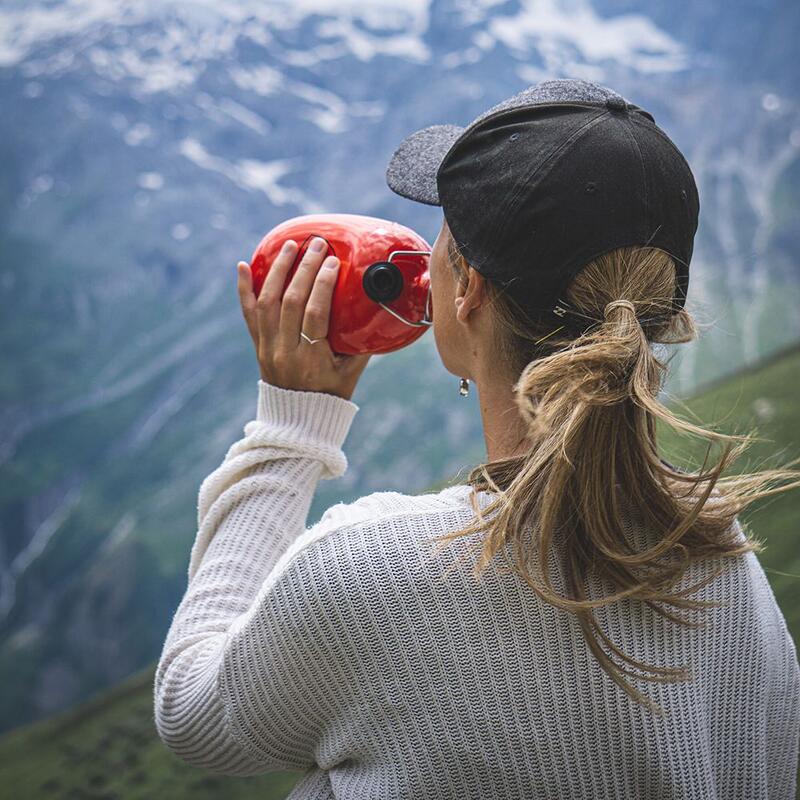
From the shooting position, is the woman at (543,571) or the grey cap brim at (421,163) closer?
the woman at (543,571)

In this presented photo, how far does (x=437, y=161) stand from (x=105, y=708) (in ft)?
5.13

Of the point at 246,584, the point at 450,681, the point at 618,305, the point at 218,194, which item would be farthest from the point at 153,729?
the point at 218,194

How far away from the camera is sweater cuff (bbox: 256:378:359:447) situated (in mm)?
741

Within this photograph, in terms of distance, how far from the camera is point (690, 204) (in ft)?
1.90

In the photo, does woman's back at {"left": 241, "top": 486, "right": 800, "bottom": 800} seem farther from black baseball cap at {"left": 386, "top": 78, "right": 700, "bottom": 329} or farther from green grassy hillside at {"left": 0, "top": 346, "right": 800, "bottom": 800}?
green grassy hillside at {"left": 0, "top": 346, "right": 800, "bottom": 800}

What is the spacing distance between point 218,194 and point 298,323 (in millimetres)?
1943

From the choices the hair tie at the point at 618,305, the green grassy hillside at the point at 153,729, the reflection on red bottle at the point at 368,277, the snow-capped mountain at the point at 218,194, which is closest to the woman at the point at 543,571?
the hair tie at the point at 618,305

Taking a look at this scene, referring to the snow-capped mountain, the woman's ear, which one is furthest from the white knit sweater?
the snow-capped mountain

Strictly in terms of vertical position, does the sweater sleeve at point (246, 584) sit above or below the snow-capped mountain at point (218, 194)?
above

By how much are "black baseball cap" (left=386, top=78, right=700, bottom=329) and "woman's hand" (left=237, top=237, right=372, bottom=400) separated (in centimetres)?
20

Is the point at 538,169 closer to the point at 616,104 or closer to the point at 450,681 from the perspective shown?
the point at 616,104

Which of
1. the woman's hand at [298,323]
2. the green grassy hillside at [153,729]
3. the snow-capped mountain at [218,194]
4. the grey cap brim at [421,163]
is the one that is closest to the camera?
the grey cap brim at [421,163]

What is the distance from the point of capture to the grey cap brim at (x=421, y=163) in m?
0.65

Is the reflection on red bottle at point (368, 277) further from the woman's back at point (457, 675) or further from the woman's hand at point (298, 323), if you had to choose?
the woman's back at point (457, 675)
